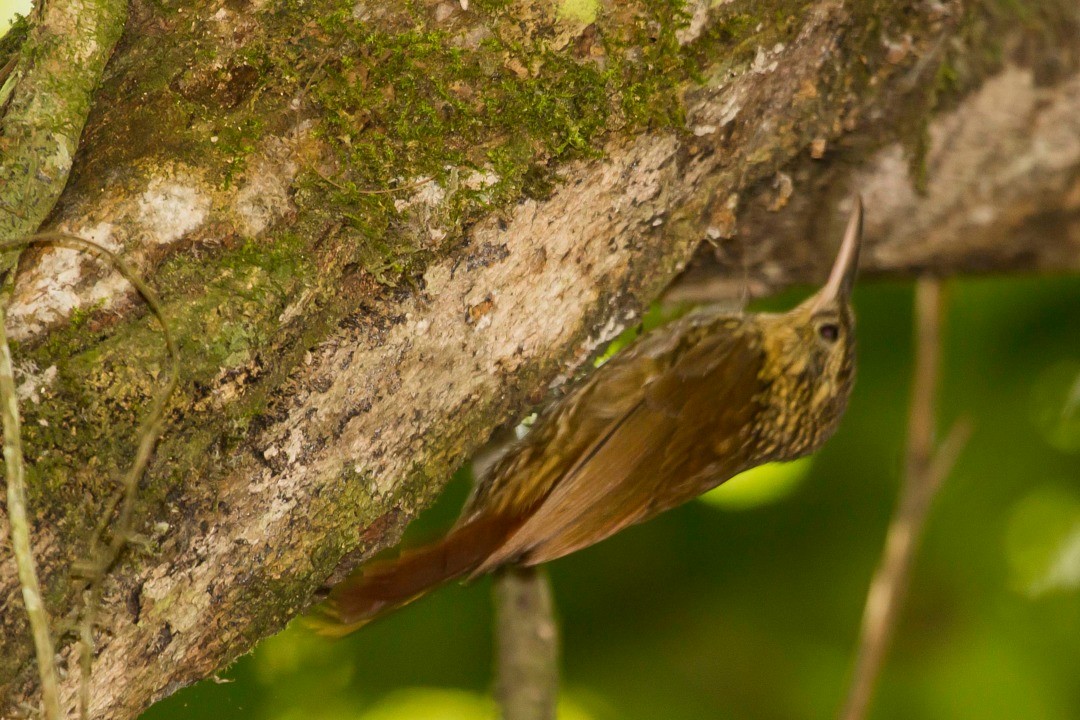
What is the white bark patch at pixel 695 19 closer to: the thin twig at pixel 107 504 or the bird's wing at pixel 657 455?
the bird's wing at pixel 657 455

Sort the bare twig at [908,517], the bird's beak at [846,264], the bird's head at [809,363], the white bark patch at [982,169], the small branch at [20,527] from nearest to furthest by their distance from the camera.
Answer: the small branch at [20,527], the bare twig at [908,517], the white bark patch at [982,169], the bird's beak at [846,264], the bird's head at [809,363]

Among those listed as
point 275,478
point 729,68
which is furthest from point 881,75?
point 275,478

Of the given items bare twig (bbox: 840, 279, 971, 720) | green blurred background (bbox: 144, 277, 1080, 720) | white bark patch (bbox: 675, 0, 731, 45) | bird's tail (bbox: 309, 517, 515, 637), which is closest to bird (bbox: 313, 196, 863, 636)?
bird's tail (bbox: 309, 517, 515, 637)

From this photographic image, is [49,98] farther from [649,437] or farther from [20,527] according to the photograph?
[649,437]

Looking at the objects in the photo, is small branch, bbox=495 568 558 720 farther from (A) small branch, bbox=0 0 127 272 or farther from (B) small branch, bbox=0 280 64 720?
(A) small branch, bbox=0 0 127 272

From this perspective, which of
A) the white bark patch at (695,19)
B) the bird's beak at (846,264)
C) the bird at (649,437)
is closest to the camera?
the white bark patch at (695,19)

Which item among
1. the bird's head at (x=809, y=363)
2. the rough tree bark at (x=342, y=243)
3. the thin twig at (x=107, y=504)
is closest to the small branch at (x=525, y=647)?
the rough tree bark at (x=342, y=243)

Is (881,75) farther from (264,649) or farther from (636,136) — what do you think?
(264,649)
